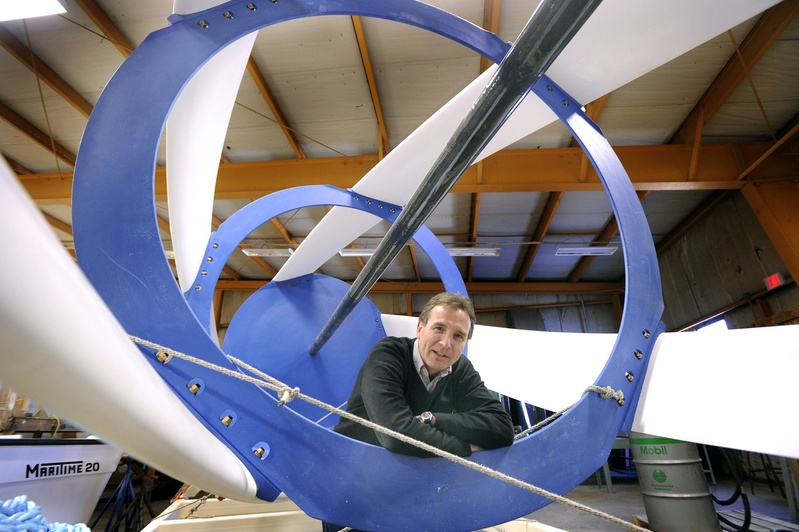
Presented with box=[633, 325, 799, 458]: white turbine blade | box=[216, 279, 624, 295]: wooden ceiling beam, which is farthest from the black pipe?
box=[216, 279, 624, 295]: wooden ceiling beam

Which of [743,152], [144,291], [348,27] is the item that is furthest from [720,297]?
[144,291]

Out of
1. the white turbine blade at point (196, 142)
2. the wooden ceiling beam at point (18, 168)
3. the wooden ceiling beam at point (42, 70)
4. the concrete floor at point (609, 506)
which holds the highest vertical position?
the wooden ceiling beam at point (42, 70)

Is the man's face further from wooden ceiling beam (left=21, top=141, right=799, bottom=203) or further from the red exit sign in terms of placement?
the red exit sign

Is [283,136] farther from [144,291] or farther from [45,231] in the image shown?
[45,231]

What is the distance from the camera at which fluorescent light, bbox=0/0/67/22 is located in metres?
2.96

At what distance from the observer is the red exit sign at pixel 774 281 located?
5406mm

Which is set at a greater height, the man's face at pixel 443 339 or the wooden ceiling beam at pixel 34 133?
the wooden ceiling beam at pixel 34 133

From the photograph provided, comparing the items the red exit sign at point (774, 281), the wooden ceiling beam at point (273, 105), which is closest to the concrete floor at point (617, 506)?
the red exit sign at point (774, 281)

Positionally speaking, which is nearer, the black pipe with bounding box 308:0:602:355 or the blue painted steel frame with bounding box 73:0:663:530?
the black pipe with bounding box 308:0:602:355

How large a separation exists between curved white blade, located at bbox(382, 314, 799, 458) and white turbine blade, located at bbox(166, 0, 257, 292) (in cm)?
168

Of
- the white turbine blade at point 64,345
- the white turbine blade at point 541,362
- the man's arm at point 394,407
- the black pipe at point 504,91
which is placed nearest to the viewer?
the white turbine blade at point 64,345

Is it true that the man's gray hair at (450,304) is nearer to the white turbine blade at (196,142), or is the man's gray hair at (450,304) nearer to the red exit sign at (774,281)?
the white turbine blade at (196,142)

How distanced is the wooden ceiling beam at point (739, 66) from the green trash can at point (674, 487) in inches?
145

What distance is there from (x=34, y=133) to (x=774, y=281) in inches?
389
